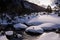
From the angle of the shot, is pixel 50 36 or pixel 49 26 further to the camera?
pixel 49 26

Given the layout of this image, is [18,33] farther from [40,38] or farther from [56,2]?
[56,2]

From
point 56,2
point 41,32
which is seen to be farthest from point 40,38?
point 56,2

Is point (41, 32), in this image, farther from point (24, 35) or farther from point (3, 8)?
point (3, 8)

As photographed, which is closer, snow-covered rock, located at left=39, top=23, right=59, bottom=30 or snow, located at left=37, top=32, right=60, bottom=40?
snow, located at left=37, top=32, right=60, bottom=40

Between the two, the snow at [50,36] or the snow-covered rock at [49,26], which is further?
the snow-covered rock at [49,26]

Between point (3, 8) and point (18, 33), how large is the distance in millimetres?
8157

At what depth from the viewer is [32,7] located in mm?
21953

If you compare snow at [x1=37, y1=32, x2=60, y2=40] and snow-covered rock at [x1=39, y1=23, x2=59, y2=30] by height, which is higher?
snow-covered rock at [x1=39, y1=23, x2=59, y2=30]

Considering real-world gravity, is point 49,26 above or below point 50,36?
above

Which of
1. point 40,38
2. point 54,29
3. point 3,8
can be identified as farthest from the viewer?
point 3,8

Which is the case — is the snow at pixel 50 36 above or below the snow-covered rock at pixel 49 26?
below

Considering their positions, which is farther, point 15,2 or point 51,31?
point 15,2

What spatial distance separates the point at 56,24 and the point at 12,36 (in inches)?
124

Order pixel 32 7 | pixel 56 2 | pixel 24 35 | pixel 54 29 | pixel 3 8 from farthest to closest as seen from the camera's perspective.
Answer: pixel 56 2 → pixel 32 7 → pixel 3 8 → pixel 54 29 → pixel 24 35
